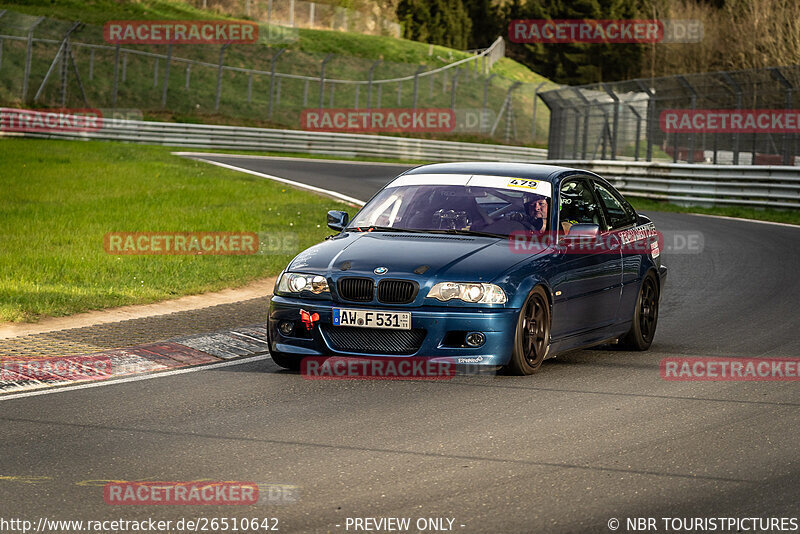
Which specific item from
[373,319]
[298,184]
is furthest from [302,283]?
[298,184]

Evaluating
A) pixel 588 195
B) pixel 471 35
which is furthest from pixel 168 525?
pixel 471 35

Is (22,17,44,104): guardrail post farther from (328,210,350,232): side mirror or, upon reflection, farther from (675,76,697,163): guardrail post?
(328,210,350,232): side mirror

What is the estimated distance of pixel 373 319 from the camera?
7898 mm

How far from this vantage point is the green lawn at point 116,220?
41.1 feet

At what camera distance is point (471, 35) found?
109188 millimetres

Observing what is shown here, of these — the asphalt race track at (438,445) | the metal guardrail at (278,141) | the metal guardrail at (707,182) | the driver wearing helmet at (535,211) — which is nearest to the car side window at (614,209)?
the driver wearing helmet at (535,211)

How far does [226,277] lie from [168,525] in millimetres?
9262

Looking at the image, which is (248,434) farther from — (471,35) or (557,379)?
(471,35)
